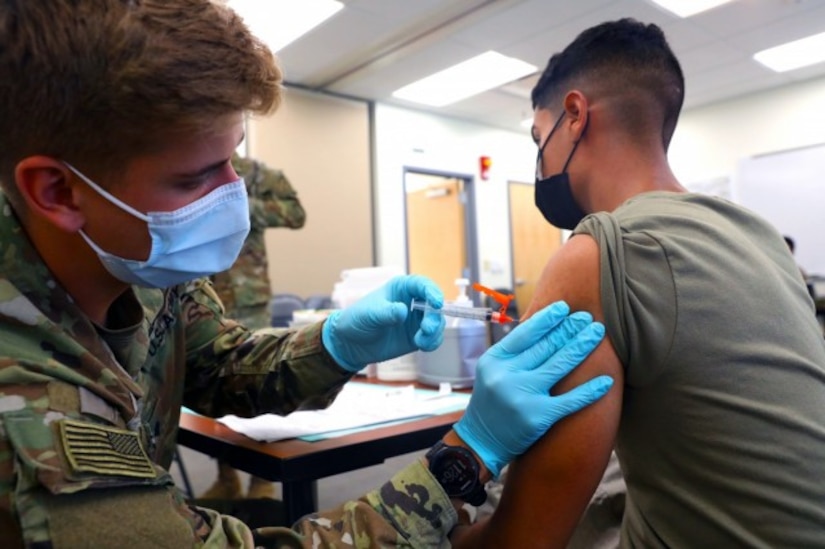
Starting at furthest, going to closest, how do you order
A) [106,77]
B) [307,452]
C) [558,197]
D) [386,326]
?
[558,197], [386,326], [307,452], [106,77]

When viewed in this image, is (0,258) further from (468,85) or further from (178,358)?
(468,85)

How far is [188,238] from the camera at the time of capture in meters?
0.88

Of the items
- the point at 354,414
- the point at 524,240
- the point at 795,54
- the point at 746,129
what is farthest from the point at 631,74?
the point at 524,240

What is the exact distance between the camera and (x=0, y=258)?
752mm

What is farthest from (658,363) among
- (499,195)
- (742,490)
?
(499,195)

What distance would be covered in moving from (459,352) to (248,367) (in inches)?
24.0

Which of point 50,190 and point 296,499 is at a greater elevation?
point 50,190

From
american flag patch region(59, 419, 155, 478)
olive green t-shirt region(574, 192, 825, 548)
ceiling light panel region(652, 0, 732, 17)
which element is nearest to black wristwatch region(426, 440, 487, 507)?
olive green t-shirt region(574, 192, 825, 548)

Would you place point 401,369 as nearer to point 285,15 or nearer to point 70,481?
point 70,481

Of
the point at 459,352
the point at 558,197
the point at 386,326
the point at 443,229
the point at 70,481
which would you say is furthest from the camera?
the point at 443,229

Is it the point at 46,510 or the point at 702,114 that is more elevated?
the point at 702,114

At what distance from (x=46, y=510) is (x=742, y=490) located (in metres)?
0.80

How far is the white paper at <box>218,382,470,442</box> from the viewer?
4.00 feet

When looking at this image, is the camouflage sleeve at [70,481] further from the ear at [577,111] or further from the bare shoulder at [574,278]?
the ear at [577,111]
